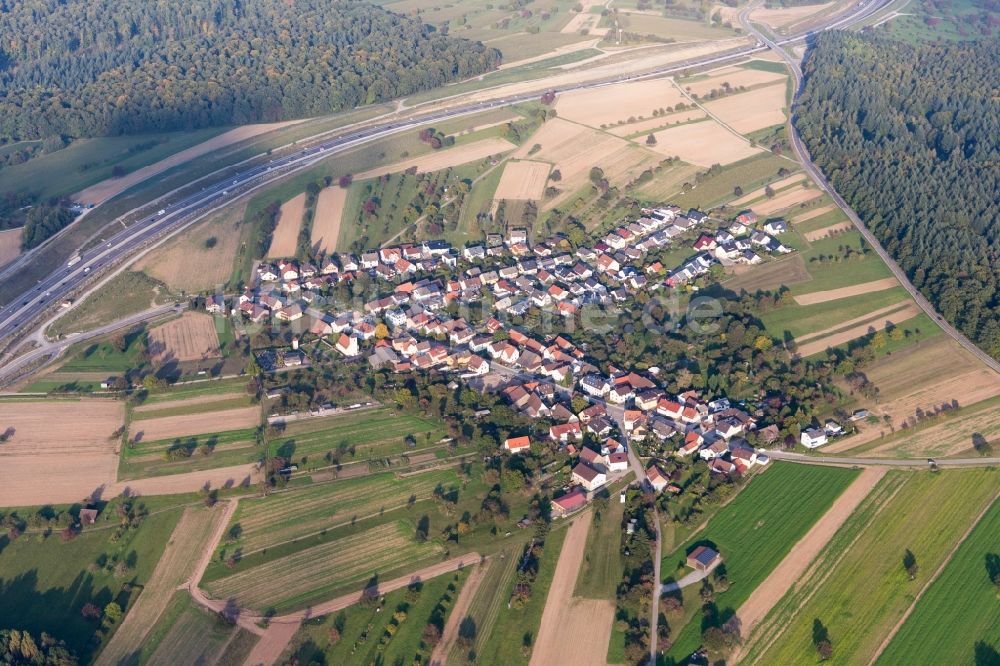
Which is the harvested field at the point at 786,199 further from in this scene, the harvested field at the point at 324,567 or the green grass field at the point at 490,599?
the harvested field at the point at 324,567

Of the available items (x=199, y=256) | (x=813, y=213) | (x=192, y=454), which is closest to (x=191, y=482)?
(x=192, y=454)

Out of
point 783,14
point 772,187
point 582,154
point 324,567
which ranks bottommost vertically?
point 324,567

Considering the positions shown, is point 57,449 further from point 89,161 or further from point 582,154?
point 582,154

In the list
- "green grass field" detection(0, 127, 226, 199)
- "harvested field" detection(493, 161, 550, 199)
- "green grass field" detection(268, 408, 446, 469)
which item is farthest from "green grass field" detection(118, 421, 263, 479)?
"green grass field" detection(0, 127, 226, 199)

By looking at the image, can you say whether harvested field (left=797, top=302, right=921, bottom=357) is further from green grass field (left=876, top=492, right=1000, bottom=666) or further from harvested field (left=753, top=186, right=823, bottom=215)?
harvested field (left=753, top=186, right=823, bottom=215)

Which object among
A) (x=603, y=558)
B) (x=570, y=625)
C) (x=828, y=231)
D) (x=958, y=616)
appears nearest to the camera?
(x=958, y=616)

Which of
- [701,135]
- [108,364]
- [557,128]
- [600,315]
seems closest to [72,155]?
[108,364]

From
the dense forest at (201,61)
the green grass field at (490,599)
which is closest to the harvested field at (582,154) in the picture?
the dense forest at (201,61)
